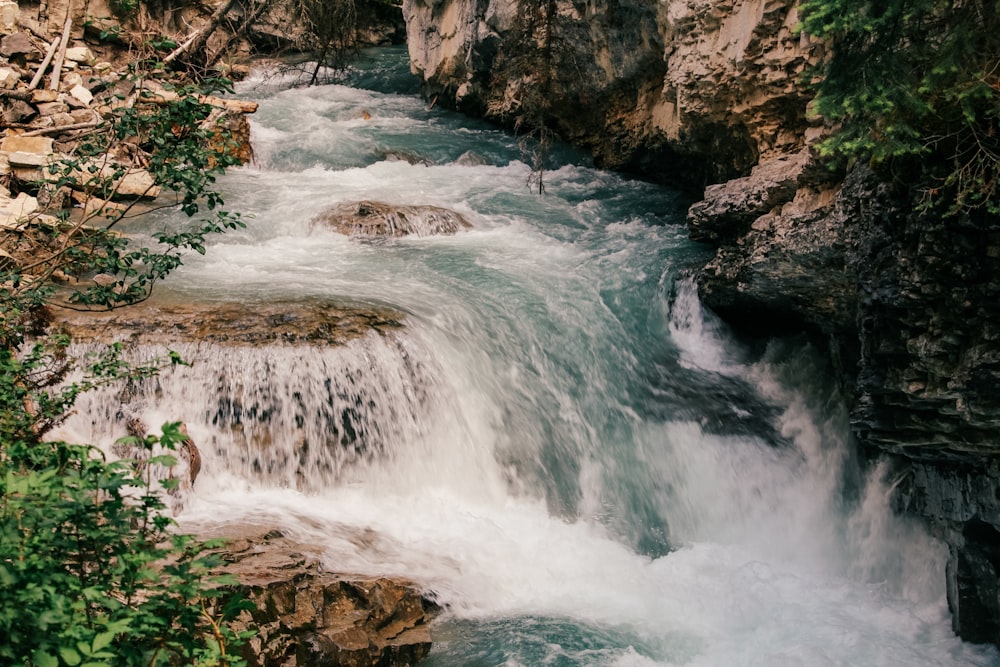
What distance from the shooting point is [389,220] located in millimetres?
9875

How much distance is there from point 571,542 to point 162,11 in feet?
53.0

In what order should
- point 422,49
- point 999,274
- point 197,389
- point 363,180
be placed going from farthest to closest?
point 422,49, point 363,180, point 197,389, point 999,274

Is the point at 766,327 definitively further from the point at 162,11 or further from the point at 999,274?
the point at 162,11

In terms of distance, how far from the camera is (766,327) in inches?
324

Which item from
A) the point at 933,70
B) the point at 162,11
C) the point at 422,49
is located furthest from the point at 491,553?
the point at 162,11

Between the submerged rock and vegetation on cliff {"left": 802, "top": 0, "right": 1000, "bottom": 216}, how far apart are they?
224 inches

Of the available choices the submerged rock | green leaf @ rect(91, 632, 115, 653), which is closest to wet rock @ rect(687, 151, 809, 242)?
the submerged rock

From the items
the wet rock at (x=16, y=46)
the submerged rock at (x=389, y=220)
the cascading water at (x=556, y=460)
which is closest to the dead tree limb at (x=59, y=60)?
the wet rock at (x=16, y=46)

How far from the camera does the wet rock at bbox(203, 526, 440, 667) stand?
4.09 m

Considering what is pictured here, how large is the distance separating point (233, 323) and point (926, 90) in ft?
17.0

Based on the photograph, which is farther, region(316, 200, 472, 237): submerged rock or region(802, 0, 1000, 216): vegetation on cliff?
region(316, 200, 472, 237): submerged rock

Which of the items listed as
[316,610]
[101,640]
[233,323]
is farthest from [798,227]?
[101,640]

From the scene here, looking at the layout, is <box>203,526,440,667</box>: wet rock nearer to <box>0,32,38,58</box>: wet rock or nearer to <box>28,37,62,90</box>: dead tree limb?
<box>28,37,62,90</box>: dead tree limb

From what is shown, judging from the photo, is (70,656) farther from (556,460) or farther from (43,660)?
(556,460)
